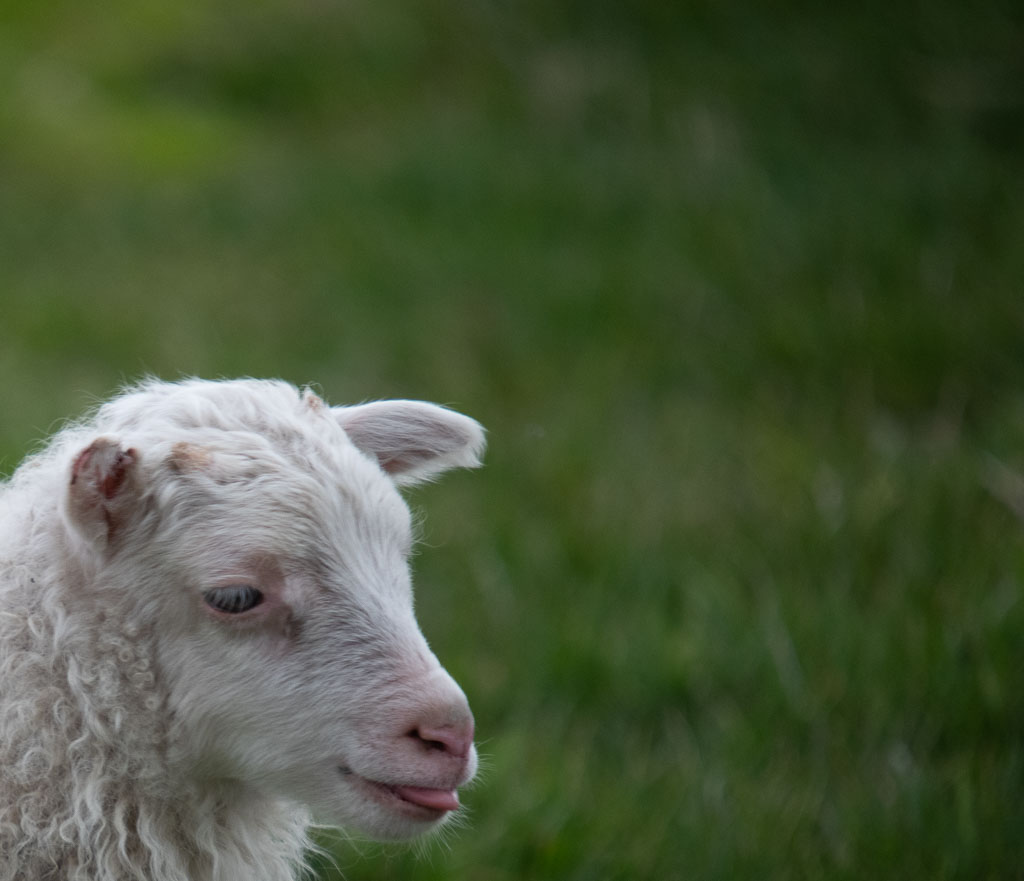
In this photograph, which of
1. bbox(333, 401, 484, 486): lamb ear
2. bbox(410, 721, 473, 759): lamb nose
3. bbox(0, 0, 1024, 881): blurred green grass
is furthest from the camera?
bbox(0, 0, 1024, 881): blurred green grass

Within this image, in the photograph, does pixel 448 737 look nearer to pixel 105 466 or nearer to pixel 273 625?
pixel 273 625

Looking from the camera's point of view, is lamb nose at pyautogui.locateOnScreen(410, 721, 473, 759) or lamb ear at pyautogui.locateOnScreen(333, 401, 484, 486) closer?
lamb nose at pyautogui.locateOnScreen(410, 721, 473, 759)

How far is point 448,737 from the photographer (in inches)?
96.0

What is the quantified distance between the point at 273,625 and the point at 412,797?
0.41 metres

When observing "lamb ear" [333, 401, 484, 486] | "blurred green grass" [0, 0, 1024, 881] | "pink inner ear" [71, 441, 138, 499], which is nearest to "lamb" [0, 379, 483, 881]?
"pink inner ear" [71, 441, 138, 499]

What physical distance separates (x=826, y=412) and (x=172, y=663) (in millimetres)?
4471

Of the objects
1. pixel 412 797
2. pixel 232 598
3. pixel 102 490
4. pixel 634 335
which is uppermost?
pixel 102 490

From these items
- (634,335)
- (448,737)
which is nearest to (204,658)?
(448,737)

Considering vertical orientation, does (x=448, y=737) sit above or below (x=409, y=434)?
below

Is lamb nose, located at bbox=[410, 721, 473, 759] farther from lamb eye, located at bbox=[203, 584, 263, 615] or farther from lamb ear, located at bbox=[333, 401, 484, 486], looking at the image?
lamb ear, located at bbox=[333, 401, 484, 486]

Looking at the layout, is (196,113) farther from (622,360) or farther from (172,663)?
(172,663)

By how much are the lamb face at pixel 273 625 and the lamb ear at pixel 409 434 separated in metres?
0.34

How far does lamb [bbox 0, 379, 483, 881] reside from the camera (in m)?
2.48

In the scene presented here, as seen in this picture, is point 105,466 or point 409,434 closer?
point 105,466
